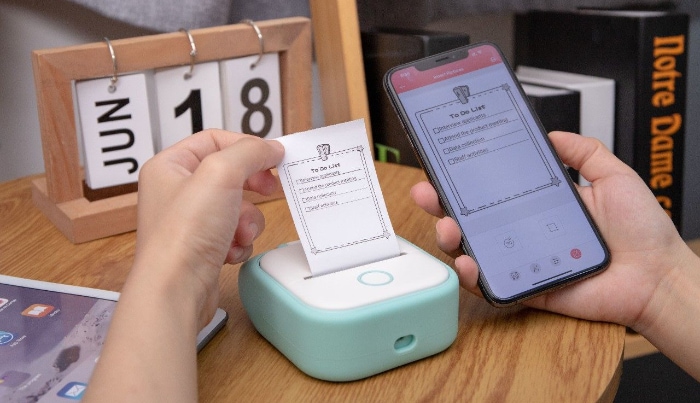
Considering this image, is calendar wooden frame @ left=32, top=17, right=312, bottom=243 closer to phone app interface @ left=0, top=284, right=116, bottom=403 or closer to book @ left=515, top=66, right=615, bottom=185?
phone app interface @ left=0, top=284, right=116, bottom=403

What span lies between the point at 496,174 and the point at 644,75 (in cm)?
48

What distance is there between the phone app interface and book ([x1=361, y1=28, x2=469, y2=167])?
18.8 inches

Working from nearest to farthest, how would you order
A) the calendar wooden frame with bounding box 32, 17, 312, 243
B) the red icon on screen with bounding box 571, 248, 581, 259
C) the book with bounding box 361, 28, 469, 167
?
1. the red icon on screen with bounding box 571, 248, 581, 259
2. the calendar wooden frame with bounding box 32, 17, 312, 243
3. the book with bounding box 361, 28, 469, 167

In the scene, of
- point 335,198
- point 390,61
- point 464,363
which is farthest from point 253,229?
point 390,61

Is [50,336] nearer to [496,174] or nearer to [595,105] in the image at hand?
[496,174]

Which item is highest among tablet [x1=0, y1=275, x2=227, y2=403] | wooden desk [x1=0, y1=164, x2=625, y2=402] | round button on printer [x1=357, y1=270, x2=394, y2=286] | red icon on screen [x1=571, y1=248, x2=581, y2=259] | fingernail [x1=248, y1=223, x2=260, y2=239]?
fingernail [x1=248, y1=223, x2=260, y2=239]

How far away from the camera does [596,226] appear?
0.63 meters

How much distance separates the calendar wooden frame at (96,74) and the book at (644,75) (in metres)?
0.42

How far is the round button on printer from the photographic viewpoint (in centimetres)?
54

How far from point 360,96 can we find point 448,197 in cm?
35

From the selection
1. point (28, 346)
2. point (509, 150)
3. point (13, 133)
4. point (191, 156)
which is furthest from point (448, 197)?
point (13, 133)

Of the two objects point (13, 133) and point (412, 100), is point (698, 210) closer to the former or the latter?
point (412, 100)

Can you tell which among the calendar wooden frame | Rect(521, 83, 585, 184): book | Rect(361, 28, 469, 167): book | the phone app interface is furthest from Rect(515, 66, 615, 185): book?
the phone app interface

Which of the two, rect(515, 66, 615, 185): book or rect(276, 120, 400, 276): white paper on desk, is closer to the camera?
rect(276, 120, 400, 276): white paper on desk
